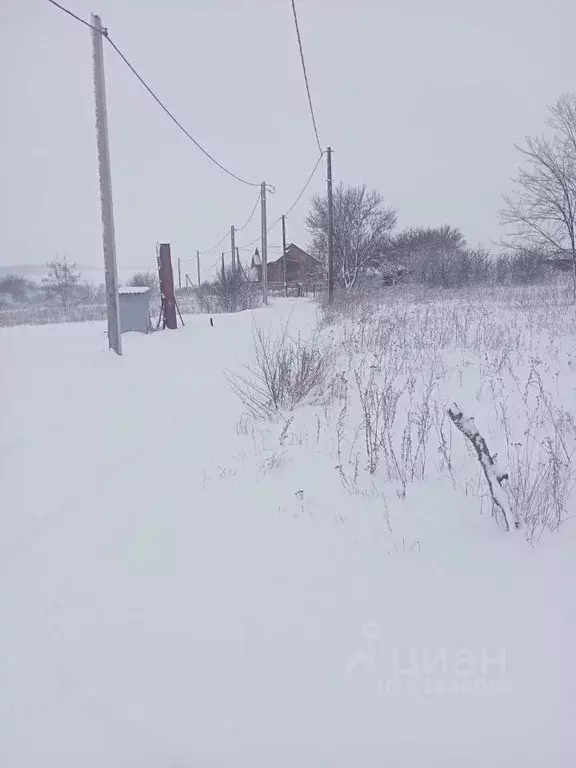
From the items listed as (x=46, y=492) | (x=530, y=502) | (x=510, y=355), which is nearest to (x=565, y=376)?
(x=510, y=355)

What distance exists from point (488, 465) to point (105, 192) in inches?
316

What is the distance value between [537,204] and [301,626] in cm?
1641

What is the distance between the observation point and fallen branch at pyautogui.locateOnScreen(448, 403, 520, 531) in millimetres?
2348

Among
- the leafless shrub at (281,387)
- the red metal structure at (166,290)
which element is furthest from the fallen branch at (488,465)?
the red metal structure at (166,290)

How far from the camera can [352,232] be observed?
1320 inches

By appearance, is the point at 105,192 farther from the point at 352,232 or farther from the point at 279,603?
the point at 352,232

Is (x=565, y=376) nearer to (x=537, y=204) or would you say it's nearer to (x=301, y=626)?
(x=301, y=626)

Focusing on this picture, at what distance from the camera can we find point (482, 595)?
193cm

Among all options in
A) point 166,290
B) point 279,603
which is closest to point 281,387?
point 279,603

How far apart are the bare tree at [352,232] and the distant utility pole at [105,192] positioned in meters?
25.3

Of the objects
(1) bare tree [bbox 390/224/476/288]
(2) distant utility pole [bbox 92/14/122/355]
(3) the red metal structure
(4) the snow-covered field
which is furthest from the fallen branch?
(1) bare tree [bbox 390/224/476/288]

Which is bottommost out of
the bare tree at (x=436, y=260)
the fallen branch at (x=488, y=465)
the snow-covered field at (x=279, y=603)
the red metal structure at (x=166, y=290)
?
the snow-covered field at (x=279, y=603)

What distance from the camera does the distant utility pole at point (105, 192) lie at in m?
7.79

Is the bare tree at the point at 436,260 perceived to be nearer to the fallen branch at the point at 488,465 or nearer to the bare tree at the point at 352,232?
the bare tree at the point at 352,232
